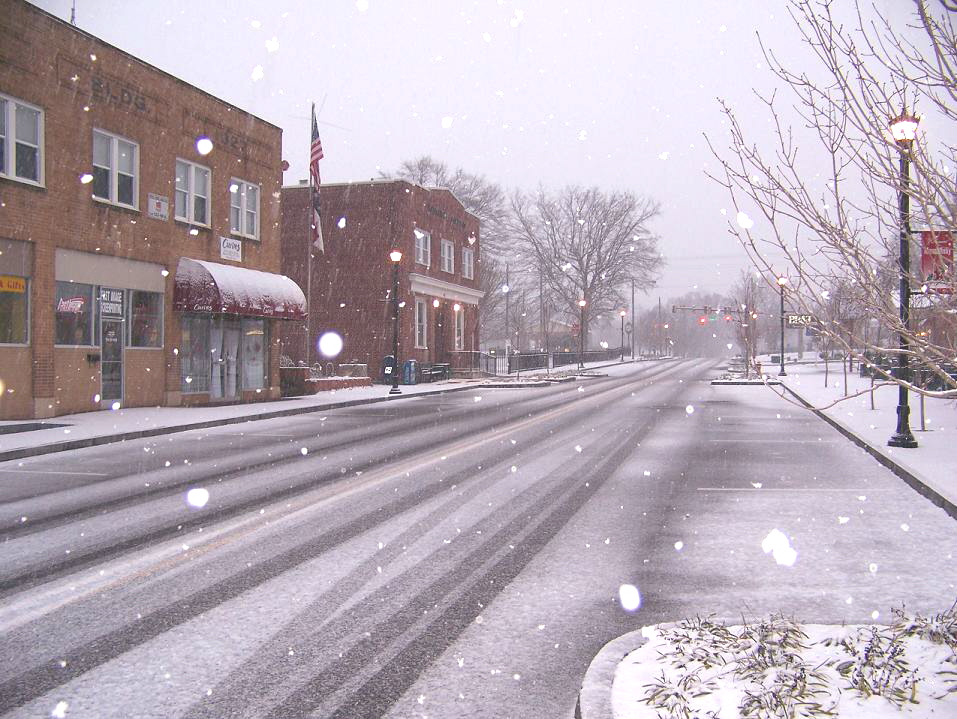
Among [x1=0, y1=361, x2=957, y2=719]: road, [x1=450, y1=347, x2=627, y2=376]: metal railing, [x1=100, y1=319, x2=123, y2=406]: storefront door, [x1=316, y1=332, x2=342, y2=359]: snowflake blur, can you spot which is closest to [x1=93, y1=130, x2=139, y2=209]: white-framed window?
[x1=100, y1=319, x2=123, y2=406]: storefront door

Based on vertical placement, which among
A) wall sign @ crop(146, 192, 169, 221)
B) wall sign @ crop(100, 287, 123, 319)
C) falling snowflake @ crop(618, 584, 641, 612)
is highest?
wall sign @ crop(146, 192, 169, 221)

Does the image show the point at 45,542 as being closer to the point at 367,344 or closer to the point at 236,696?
the point at 236,696

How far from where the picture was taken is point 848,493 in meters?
9.33

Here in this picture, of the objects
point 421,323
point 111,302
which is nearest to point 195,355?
point 111,302

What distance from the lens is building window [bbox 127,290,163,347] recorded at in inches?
808

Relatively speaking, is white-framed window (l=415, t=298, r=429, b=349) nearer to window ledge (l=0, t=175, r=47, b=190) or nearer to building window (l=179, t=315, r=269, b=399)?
building window (l=179, t=315, r=269, b=399)

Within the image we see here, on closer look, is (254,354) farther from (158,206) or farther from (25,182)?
(25,182)

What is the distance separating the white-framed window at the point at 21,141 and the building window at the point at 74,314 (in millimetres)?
2443

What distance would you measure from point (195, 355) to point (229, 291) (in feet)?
6.86

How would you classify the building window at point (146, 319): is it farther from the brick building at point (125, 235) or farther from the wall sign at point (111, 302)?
the wall sign at point (111, 302)

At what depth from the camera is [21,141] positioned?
17.2 metres

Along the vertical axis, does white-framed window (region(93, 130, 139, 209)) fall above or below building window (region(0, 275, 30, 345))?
above

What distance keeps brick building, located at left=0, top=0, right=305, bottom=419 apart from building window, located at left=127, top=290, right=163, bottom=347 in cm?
4

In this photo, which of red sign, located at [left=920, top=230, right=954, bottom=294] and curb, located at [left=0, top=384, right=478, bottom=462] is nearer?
red sign, located at [left=920, top=230, right=954, bottom=294]
